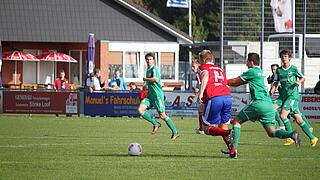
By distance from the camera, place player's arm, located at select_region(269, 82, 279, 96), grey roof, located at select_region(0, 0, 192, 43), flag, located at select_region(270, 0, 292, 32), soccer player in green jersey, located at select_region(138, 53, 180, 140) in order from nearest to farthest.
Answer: player's arm, located at select_region(269, 82, 279, 96) → soccer player in green jersey, located at select_region(138, 53, 180, 140) → flag, located at select_region(270, 0, 292, 32) → grey roof, located at select_region(0, 0, 192, 43)

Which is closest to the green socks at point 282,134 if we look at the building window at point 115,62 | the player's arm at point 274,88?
the player's arm at point 274,88

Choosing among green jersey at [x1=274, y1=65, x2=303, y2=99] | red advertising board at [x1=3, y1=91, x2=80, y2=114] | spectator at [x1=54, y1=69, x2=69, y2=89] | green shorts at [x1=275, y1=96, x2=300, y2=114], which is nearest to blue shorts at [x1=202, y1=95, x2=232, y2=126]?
green shorts at [x1=275, y1=96, x2=300, y2=114]

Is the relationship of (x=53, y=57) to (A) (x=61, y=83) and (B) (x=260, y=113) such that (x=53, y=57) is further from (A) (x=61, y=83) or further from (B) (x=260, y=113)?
(B) (x=260, y=113)

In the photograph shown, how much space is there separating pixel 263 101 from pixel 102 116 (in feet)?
58.3

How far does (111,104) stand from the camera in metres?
29.9

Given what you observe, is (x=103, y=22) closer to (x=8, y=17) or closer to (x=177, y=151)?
(x=8, y=17)

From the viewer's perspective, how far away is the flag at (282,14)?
29.0 metres

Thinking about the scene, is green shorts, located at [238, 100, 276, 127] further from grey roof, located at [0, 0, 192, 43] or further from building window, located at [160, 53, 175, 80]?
building window, located at [160, 53, 175, 80]

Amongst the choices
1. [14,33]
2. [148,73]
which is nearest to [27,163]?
[148,73]

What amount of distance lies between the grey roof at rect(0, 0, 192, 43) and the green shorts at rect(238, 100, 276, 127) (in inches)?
1254

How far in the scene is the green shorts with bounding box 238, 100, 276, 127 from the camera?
1296 cm

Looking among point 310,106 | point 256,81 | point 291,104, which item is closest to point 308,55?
point 310,106

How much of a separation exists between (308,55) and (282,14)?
40.8ft

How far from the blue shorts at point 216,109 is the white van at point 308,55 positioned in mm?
18022
